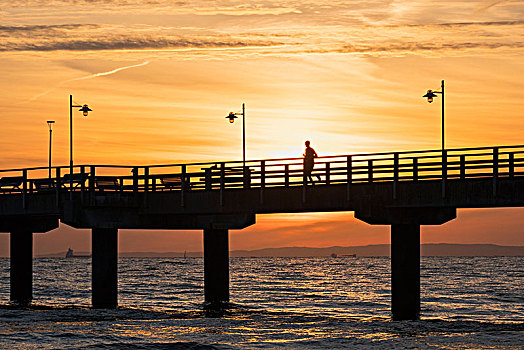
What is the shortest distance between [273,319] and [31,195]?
39.7 feet

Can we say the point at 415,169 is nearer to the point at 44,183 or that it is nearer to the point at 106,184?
the point at 106,184

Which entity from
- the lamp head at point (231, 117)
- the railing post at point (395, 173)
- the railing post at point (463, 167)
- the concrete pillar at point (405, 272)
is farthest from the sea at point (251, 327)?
the lamp head at point (231, 117)

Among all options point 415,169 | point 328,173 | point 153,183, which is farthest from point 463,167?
point 153,183

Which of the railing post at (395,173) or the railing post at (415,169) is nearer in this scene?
the railing post at (415,169)

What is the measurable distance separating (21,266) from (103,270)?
10373mm

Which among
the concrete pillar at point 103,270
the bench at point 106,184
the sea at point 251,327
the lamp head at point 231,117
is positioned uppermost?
the lamp head at point 231,117

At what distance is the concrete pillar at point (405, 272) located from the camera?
33812 mm

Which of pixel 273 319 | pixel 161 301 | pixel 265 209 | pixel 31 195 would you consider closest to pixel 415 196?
pixel 265 209

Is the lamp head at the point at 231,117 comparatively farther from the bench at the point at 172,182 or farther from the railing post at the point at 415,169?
the railing post at the point at 415,169

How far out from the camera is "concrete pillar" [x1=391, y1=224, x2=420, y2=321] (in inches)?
1331

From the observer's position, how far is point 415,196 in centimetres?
3303

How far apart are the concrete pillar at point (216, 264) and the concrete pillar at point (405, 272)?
9476mm

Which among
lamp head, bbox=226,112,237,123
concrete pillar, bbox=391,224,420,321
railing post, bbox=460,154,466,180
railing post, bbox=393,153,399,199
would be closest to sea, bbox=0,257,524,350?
concrete pillar, bbox=391,224,420,321

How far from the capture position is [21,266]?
4694 centimetres
